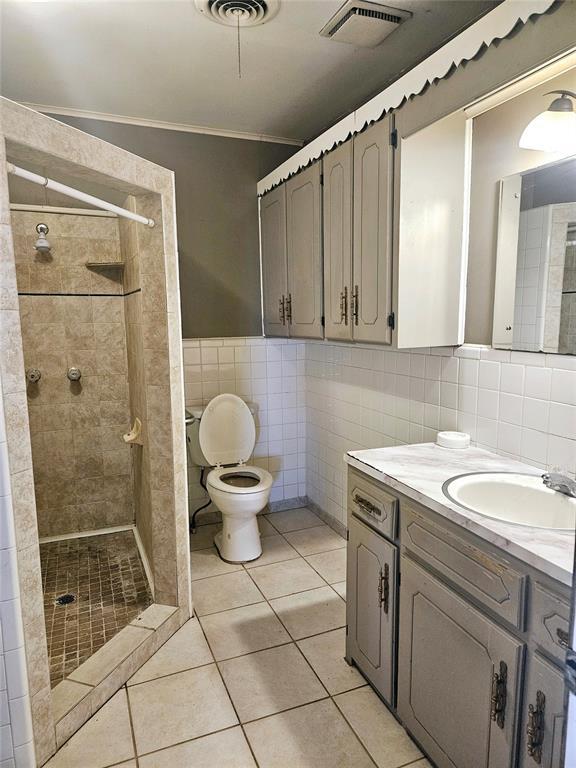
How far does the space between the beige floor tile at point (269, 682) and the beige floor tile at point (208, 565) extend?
72 centimetres

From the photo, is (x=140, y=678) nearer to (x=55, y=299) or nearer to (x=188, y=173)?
(x=55, y=299)

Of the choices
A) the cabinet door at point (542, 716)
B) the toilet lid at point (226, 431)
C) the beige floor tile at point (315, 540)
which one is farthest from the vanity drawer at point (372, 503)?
the toilet lid at point (226, 431)

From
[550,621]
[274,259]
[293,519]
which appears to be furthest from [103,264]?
[550,621]

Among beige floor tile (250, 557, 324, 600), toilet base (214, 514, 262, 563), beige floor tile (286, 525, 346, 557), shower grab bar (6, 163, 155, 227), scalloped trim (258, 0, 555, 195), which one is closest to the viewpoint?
scalloped trim (258, 0, 555, 195)

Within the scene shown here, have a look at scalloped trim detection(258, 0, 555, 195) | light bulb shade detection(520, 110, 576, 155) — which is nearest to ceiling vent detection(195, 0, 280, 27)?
scalloped trim detection(258, 0, 555, 195)

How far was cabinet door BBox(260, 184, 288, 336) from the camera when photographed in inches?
115

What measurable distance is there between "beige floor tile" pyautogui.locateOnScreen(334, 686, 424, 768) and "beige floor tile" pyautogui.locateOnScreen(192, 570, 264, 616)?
30.0 inches

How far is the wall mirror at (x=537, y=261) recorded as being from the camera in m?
1.61

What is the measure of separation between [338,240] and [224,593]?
1893mm

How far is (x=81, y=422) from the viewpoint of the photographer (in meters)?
3.05

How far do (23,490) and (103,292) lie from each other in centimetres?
186

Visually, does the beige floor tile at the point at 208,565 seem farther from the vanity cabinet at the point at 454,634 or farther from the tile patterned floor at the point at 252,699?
the vanity cabinet at the point at 454,634

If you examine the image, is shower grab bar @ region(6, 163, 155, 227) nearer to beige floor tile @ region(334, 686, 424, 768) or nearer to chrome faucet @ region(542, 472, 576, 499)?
chrome faucet @ region(542, 472, 576, 499)

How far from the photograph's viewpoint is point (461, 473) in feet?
5.37
